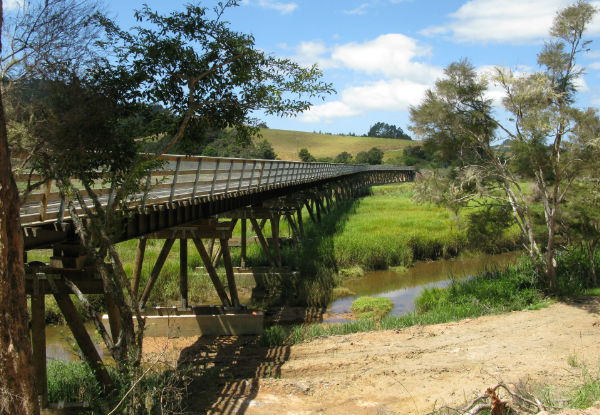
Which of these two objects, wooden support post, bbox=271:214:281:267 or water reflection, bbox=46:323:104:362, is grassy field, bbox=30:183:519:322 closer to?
wooden support post, bbox=271:214:281:267

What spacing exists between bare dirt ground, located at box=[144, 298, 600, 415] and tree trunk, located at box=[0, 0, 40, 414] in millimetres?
2632

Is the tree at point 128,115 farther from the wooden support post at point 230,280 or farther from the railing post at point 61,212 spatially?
the wooden support post at point 230,280

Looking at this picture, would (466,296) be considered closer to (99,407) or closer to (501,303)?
(501,303)

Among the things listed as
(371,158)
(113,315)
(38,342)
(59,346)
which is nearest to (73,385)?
(38,342)

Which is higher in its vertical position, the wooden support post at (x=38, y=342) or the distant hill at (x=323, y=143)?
the distant hill at (x=323, y=143)

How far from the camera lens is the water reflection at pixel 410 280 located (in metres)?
A: 16.2

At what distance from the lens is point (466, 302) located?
46.9 ft

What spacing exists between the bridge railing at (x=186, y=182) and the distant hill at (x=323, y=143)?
8851 cm

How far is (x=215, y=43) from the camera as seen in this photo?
7.81 meters

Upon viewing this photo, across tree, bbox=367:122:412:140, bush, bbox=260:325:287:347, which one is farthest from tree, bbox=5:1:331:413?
tree, bbox=367:122:412:140

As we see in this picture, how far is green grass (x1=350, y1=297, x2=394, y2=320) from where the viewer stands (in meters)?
14.6

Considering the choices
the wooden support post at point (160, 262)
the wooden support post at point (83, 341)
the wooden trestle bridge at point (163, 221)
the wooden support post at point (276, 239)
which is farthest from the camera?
the wooden support post at point (276, 239)

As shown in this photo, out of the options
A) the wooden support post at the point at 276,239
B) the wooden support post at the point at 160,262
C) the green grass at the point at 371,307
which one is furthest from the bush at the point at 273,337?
the wooden support post at the point at 276,239

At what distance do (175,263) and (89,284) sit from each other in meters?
10.5
